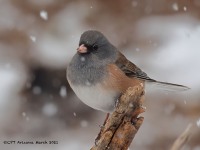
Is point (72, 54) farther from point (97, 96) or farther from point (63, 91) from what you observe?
point (97, 96)

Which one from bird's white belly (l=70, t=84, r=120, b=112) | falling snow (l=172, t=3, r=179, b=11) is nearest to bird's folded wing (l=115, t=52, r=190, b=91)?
bird's white belly (l=70, t=84, r=120, b=112)

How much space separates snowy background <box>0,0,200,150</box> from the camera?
3.87 meters

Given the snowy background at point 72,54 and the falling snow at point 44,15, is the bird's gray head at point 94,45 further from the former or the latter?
the falling snow at point 44,15

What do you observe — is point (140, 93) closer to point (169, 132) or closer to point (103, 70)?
point (103, 70)

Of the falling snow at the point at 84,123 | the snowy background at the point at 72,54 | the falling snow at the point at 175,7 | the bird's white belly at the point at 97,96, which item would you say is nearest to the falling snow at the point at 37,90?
the snowy background at the point at 72,54

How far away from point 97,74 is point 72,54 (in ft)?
→ 6.63

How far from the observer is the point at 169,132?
12.8 feet

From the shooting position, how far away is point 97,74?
229cm

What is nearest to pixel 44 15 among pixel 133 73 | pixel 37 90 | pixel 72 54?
pixel 72 54

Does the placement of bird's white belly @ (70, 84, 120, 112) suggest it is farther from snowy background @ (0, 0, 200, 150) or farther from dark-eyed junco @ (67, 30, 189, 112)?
snowy background @ (0, 0, 200, 150)

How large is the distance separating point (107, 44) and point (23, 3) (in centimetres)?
259

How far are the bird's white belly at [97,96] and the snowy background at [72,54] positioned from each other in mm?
1444

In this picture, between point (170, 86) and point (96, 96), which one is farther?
point (170, 86)

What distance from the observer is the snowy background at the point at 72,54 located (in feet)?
12.7
